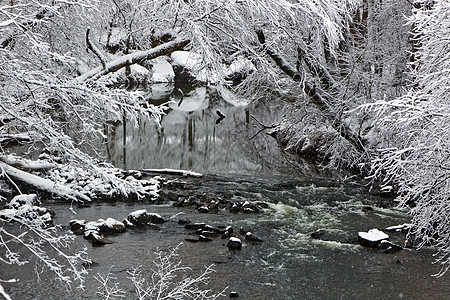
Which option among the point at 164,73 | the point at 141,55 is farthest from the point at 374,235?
the point at 164,73

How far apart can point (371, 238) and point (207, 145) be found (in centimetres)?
1047

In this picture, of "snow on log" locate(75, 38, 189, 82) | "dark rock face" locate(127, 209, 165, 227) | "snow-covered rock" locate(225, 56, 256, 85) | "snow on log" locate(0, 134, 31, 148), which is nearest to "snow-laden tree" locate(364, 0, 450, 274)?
A: "snow on log" locate(75, 38, 189, 82)

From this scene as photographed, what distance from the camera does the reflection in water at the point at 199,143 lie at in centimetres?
1504

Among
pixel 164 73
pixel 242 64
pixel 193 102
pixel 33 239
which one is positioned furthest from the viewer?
pixel 164 73

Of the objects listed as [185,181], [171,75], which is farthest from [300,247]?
[171,75]

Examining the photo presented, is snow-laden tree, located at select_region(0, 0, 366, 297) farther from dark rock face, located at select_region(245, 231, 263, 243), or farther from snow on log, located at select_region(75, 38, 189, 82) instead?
dark rock face, located at select_region(245, 231, 263, 243)

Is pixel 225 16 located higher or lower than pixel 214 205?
higher

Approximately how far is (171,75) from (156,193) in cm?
3459

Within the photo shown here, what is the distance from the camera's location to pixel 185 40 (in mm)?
7281

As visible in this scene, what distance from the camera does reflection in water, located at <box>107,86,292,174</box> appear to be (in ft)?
49.3

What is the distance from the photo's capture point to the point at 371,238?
8156 mm

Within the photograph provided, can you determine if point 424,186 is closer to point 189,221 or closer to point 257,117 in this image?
point 189,221

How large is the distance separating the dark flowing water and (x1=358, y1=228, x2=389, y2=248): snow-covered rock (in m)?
0.15

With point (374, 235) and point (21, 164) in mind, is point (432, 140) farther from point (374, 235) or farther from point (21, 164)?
point (21, 164)
